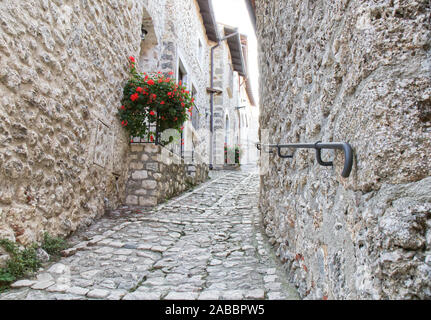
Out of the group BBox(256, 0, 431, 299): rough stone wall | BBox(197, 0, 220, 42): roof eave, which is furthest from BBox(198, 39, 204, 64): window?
BBox(256, 0, 431, 299): rough stone wall

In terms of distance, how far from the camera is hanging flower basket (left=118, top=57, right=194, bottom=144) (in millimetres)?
4996

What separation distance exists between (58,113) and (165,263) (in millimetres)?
1801

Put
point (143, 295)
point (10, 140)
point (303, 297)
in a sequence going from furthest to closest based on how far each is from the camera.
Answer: point (10, 140), point (143, 295), point (303, 297)

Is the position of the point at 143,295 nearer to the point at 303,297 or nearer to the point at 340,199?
the point at 303,297

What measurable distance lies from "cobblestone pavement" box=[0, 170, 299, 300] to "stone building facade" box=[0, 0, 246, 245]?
1.38 feet

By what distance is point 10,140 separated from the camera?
8.24 ft

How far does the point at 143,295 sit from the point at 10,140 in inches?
62.0

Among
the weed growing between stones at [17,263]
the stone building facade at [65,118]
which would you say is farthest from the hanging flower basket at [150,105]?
the weed growing between stones at [17,263]

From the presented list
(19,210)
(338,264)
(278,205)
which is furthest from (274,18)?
(19,210)

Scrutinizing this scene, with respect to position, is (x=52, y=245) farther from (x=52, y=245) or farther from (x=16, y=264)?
(x=16, y=264)

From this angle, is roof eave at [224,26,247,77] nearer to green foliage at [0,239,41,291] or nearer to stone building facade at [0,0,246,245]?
stone building facade at [0,0,246,245]

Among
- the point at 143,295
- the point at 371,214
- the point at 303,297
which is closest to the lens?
the point at 371,214

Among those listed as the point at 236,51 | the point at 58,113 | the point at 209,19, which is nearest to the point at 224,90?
the point at 209,19

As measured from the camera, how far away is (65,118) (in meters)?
3.33
